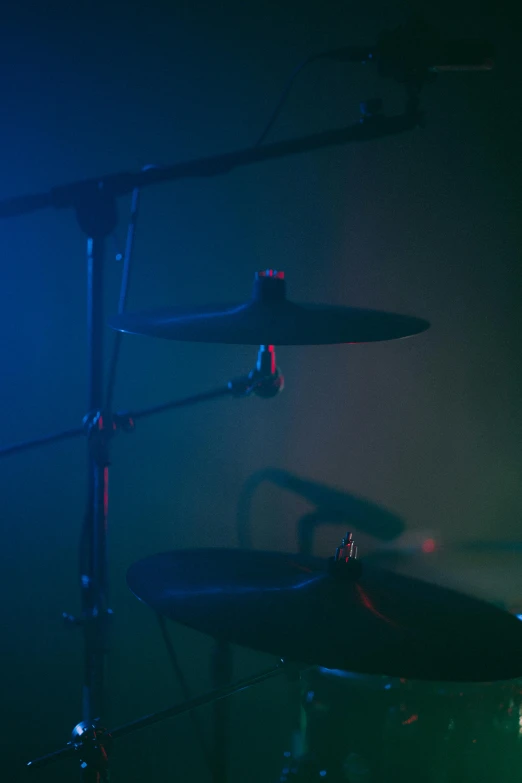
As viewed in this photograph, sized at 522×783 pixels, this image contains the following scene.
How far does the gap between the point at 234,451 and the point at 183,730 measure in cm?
71

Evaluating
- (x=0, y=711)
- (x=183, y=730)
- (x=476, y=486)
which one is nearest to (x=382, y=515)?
(x=476, y=486)

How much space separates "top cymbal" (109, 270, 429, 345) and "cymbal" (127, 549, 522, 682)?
0.32 meters

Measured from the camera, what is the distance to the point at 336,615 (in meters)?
0.83

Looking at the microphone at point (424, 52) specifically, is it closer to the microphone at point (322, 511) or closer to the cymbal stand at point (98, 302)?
the cymbal stand at point (98, 302)

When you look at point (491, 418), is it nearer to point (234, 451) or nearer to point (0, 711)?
point (234, 451)

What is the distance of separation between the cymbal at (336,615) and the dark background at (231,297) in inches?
22.7

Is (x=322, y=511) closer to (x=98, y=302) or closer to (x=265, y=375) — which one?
(x=265, y=375)

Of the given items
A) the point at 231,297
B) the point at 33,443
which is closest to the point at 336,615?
the point at 33,443

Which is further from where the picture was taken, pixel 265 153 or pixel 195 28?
pixel 195 28

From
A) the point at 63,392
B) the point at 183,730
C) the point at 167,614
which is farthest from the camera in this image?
the point at 183,730

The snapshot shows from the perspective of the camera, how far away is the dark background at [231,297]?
1.38m

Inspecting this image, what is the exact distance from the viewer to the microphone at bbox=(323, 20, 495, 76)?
2.64 ft

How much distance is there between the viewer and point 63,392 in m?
1.44

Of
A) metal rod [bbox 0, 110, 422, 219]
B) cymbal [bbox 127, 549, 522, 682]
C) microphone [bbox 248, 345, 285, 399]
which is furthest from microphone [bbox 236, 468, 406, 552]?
metal rod [bbox 0, 110, 422, 219]
